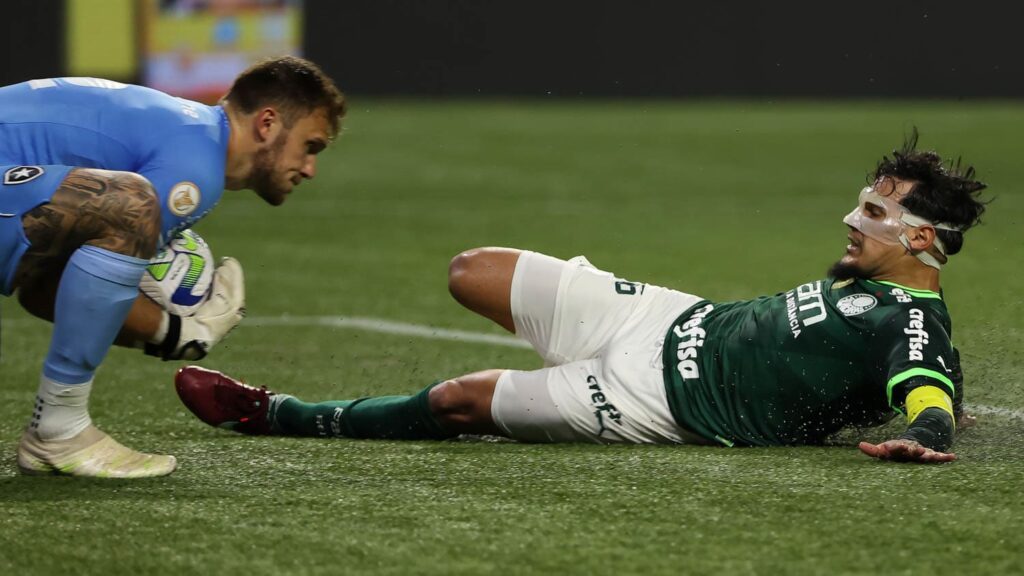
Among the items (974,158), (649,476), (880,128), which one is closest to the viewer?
(649,476)

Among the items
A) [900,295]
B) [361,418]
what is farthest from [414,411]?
[900,295]

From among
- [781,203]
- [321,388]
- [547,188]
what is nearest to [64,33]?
[547,188]

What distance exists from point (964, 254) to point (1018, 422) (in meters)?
4.29

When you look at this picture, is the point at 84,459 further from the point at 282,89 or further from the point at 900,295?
the point at 900,295

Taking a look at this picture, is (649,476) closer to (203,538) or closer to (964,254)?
(203,538)

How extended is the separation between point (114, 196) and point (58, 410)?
0.54 m

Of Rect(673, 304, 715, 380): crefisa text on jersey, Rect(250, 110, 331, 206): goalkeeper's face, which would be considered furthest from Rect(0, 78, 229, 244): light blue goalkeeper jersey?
Rect(673, 304, 715, 380): crefisa text on jersey

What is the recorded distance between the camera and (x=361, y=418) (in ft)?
14.7

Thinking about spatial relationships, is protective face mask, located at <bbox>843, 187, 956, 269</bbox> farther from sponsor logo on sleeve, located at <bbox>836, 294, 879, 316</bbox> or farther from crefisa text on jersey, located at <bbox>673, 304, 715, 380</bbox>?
crefisa text on jersey, located at <bbox>673, 304, 715, 380</bbox>

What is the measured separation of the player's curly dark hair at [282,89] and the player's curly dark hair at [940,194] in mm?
1572

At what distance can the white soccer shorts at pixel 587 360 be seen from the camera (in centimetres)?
429

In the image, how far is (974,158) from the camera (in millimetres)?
14438

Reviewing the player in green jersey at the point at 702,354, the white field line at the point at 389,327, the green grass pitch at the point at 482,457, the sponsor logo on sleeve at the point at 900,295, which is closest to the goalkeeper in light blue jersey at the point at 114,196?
the green grass pitch at the point at 482,457

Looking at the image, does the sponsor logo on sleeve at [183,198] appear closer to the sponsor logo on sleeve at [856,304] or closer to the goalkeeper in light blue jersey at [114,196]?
the goalkeeper in light blue jersey at [114,196]
